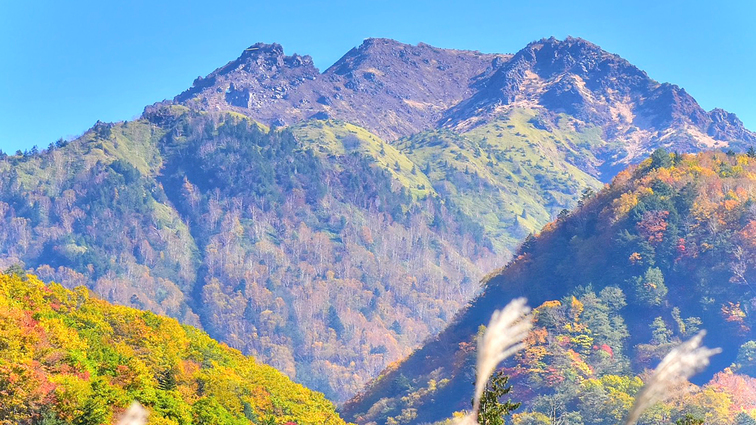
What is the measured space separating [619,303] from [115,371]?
105 m

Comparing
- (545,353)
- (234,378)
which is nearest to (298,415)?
(234,378)

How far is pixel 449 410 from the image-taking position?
15375cm

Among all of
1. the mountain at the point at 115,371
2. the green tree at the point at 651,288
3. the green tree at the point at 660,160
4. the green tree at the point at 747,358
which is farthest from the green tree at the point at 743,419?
the green tree at the point at 660,160

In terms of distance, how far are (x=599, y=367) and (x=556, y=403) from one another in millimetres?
16133

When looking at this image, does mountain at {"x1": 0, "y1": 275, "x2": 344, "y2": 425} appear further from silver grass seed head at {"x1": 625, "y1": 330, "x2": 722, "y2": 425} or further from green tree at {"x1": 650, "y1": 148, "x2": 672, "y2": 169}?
green tree at {"x1": 650, "y1": 148, "x2": 672, "y2": 169}

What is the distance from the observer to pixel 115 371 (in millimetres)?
71000

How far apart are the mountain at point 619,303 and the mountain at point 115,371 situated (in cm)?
3984

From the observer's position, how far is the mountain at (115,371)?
56406mm

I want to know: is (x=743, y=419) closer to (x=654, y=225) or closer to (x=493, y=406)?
(x=654, y=225)

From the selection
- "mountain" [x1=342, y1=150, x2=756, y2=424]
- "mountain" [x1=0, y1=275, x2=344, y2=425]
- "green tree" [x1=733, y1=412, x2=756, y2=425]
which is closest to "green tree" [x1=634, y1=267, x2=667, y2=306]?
"mountain" [x1=342, y1=150, x2=756, y2=424]

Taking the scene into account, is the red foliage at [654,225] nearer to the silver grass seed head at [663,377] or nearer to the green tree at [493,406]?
the green tree at [493,406]

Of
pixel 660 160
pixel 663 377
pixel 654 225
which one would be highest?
pixel 660 160

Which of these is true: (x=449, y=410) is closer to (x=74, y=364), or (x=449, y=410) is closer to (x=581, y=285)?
(x=581, y=285)

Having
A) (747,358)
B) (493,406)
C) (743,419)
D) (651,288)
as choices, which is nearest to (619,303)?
(651,288)
